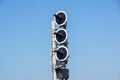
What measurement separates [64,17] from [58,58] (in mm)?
2950

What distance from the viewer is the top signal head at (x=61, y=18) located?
29658 mm

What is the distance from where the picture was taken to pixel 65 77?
29750 millimetres

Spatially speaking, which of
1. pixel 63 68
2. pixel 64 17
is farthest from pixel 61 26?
pixel 63 68

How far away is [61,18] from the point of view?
97.8 feet

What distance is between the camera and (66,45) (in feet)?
96.0

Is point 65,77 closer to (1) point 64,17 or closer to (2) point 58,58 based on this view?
(2) point 58,58

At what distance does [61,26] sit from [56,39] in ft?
3.52

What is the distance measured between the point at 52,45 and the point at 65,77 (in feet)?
7.99

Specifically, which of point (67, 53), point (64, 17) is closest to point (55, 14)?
point (64, 17)

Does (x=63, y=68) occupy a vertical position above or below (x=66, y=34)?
below

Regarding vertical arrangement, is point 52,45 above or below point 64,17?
below

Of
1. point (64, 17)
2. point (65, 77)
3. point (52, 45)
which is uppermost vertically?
point (64, 17)

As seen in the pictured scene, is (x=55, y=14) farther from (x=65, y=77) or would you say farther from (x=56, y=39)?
(x=65, y=77)

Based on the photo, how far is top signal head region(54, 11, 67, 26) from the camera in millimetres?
29658
